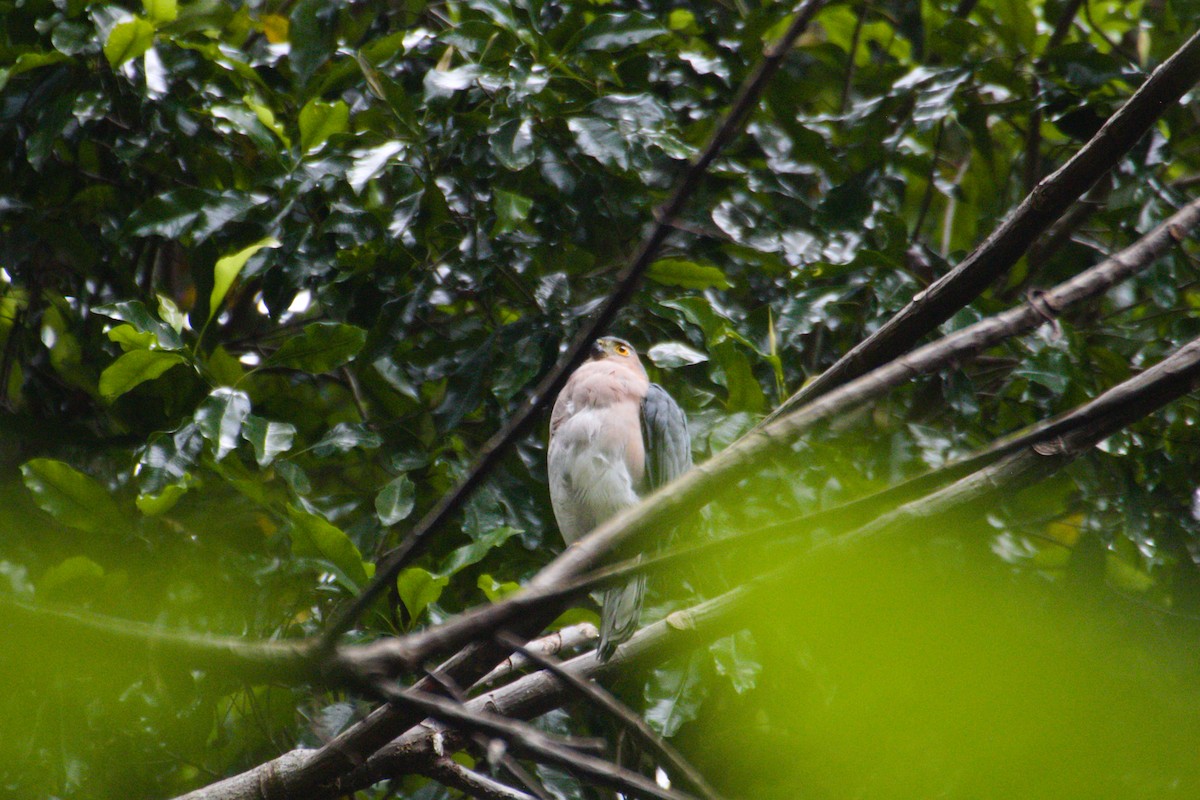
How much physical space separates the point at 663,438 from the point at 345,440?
1081 millimetres

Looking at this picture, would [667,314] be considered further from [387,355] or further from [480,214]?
[387,355]

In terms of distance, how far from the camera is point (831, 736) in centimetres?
71

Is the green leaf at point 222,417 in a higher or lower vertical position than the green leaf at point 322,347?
lower

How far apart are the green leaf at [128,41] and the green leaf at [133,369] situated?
3.52 feet

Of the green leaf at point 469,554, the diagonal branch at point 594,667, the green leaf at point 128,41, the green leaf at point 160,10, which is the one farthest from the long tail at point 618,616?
the green leaf at point 160,10

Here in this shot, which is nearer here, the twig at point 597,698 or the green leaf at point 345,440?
the twig at point 597,698

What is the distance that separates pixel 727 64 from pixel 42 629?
3.12m

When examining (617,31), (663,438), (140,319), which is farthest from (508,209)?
(140,319)

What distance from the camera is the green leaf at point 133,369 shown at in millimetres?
2621

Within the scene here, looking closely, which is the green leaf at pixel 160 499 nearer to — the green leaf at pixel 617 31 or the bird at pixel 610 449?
the bird at pixel 610 449

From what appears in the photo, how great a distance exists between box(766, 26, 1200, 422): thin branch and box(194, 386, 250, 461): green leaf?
5.32ft

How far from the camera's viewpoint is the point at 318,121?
3057 millimetres

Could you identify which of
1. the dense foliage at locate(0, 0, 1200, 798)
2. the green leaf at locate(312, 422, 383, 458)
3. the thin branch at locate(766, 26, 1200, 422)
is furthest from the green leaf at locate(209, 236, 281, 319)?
the thin branch at locate(766, 26, 1200, 422)

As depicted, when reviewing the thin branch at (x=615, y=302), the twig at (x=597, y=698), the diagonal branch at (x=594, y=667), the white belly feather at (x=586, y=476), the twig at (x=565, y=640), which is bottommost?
the twig at (x=565, y=640)
